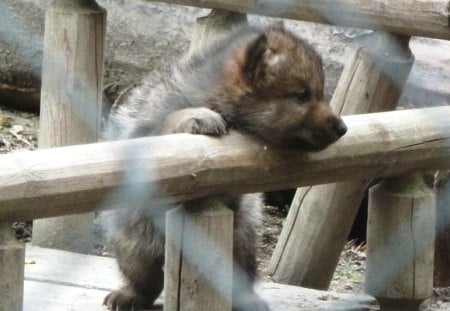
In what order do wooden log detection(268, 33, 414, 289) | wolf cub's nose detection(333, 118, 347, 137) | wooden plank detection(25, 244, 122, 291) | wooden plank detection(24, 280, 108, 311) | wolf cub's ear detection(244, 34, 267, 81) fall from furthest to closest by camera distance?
wooden log detection(268, 33, 414, 289) → wooden plank detection(25, 244, 122, 291) → wooden plank detection(24, 280, 108, 311) → wolf cub's ear detection(244, 34, 267, 81) → wolf cub's nose detection(333, 118, 347, 137)

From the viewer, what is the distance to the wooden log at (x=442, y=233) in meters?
3.99

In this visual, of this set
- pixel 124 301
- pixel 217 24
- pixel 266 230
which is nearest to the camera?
pixel 124 301

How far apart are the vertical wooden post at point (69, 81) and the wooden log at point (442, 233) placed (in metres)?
1.16

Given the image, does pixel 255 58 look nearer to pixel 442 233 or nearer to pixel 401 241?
pixel 401 241

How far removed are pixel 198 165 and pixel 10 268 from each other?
1.66 ft

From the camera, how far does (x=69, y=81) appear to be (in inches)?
147

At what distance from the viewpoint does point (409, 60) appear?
→ 3.56m

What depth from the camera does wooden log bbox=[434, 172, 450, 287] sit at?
3.99 metres

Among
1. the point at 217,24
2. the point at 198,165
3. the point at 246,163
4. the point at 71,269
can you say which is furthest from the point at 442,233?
the point at 198,165

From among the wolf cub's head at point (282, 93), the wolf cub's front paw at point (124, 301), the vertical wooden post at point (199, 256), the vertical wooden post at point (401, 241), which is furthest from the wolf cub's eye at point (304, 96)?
the wolf cub's front paw at point (124, 301)

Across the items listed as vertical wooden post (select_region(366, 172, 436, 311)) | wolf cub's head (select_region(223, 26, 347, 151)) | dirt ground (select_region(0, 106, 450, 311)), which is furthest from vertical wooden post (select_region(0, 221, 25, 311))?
dirt ground (select_region(0, 106, 450, 311))

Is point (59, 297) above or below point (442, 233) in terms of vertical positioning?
above

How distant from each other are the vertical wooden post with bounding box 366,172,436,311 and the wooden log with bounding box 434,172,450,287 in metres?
0.75

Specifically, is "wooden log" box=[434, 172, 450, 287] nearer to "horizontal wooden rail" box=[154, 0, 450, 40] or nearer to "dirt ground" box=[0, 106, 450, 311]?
"dirt ground" box=[0, 106, 450, 311]
